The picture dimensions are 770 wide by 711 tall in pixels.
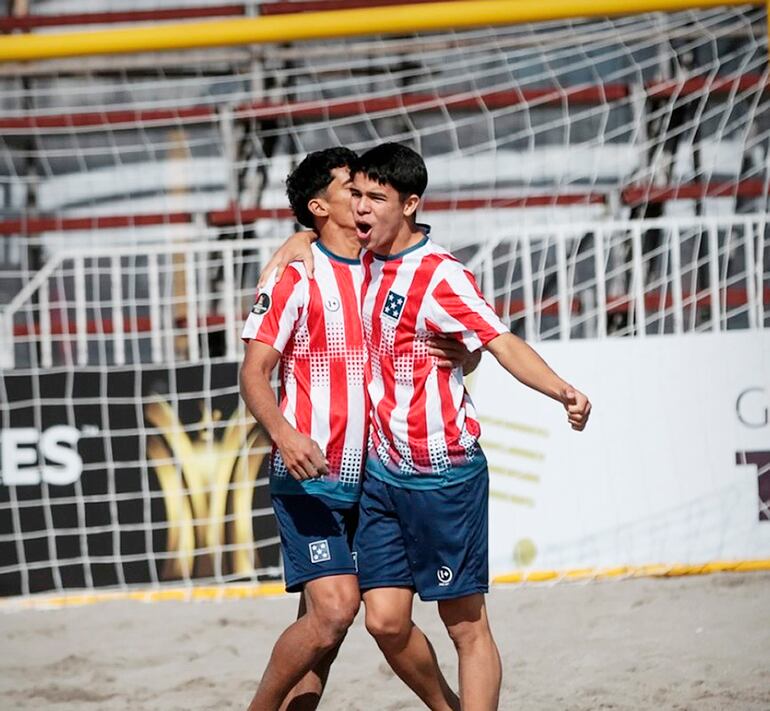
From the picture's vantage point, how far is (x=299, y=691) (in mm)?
3523

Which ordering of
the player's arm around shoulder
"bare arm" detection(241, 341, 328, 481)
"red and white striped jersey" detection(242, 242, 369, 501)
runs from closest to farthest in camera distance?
the player's arm around shoulder < "bare arm" detection(241, 341, 328, 481) < "red and white striped jersey" detection(242, 242, 369, 501)

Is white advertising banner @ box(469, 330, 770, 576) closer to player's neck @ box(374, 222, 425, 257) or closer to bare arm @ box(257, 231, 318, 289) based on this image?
bare arm @ box(257, 231, 318, 289)

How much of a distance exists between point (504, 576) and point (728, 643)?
147 cm

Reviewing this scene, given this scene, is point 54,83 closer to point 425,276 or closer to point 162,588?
point 162,588

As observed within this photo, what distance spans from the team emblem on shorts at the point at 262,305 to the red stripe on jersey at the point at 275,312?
0.01 m

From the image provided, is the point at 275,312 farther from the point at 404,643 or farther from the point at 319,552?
the point at 404,643

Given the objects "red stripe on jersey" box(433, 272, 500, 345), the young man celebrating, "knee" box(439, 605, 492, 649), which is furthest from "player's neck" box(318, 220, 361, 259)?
"knee" box(439, 605, 492, 649)

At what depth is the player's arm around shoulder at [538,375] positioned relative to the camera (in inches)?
119

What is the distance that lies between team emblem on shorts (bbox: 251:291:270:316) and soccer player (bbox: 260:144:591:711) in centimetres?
30

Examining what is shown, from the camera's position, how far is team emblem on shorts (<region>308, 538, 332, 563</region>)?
338 cm

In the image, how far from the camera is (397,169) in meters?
3.29

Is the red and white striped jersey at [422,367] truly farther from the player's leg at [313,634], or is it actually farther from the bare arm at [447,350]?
the player's leg at [313,634]

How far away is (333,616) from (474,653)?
40 cm

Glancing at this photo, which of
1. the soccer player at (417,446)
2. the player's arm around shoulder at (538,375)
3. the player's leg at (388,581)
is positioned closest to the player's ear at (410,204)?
the soccer player at (417,446)
